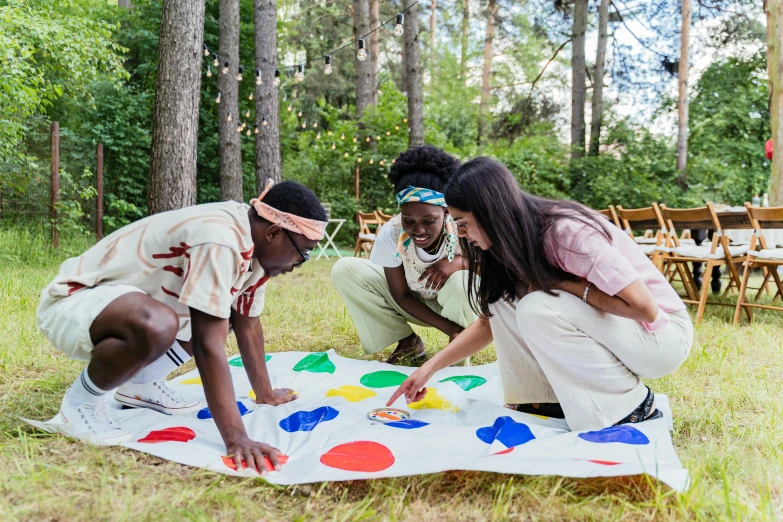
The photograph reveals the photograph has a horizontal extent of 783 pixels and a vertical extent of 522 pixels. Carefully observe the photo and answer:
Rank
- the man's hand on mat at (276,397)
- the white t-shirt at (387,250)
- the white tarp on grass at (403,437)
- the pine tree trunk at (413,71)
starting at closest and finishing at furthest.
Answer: the white tarp on grass at (403,437)
the man's hand on mat at (276,397)
the white t-shirt at (387,250)
the pine tree trunk at (413,71)

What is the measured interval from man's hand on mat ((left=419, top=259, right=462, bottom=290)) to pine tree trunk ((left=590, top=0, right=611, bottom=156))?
11895 mm

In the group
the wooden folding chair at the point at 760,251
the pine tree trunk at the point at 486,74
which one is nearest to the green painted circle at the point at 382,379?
the wooden folding chair at the point at 760,251

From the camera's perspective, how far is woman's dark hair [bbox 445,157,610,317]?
1.81 meters

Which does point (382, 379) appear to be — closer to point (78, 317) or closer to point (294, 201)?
point (294, 201)

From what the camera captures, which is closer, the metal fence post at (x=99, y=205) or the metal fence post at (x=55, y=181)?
the metal fence post at (x=55, y=181)

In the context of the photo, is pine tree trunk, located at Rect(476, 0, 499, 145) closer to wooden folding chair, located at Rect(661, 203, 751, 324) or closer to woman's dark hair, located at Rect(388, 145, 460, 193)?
wooden folding chair, located at Rect(661, 203, 751, 324)

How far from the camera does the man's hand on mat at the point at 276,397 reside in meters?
2.31

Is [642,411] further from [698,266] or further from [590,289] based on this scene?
[698,266]

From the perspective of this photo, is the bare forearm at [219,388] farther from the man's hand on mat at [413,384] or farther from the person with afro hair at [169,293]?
the man's hand on mat at [413,384]

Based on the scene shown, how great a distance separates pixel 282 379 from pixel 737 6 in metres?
16.7

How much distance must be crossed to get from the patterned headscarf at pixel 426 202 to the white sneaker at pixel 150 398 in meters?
1.26

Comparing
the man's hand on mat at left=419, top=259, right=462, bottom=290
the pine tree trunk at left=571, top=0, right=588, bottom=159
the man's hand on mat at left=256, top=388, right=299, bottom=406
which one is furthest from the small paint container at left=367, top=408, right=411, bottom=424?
the pine tree trunk at left=571, top=0, right=588, bottom=159

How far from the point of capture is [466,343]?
224cm

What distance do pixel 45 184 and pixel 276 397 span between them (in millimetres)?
6260
